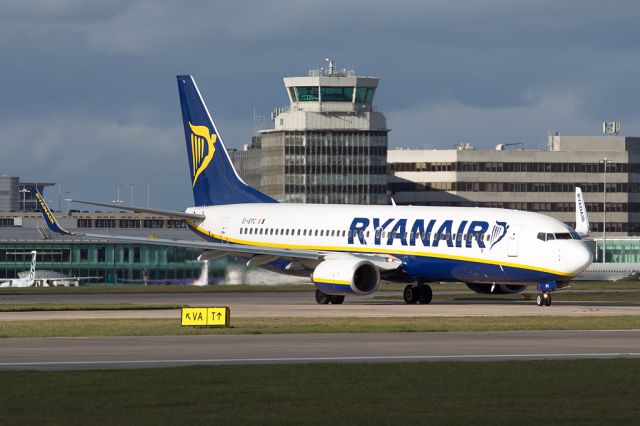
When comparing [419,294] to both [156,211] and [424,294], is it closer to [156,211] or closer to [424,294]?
[424,294]

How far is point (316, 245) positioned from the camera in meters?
70.8

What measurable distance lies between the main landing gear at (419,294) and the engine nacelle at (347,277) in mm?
3109

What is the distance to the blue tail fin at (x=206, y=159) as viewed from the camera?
78875 mm

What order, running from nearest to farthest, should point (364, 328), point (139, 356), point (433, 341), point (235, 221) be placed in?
1. point (139, 356)
2. point (433, 341)
3. point (364, 328)
4. point (235, 221)

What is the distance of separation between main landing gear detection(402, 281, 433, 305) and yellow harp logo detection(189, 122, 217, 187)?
1667 centimetres

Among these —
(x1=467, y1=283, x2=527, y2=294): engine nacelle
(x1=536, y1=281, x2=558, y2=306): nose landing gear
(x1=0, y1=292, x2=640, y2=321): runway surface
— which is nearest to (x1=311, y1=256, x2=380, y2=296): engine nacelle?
(x1=0, y1=292, x2=640, y2=321): runway surface

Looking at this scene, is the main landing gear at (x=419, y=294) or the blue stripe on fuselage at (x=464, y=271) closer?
the blue stripe on fuselage at (x=464, y=271)

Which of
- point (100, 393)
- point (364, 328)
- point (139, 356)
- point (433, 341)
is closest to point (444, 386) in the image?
point (100, 393)

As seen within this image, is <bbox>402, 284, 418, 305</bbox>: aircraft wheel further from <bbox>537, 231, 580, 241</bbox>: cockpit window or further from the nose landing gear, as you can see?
<bbox>537, 231, 580, 241</bbox>: cockpit window

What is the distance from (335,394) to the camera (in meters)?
25.8

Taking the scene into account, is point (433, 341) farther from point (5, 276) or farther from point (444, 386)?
point (5, 276)

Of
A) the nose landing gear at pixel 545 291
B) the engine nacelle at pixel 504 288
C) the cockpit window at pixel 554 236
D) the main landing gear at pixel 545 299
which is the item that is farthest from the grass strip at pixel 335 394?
the engine nacelle at pixel 504 288

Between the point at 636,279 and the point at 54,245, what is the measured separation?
5733 centimetres

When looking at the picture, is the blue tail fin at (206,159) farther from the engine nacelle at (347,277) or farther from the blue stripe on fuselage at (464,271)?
the blue stripe on fuselage at (464,271)
